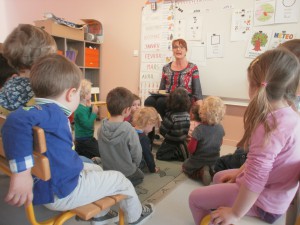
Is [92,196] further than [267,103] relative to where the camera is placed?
Yes

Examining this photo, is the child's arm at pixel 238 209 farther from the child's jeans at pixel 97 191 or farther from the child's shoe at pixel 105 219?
the child's shoe at pixel 105 219

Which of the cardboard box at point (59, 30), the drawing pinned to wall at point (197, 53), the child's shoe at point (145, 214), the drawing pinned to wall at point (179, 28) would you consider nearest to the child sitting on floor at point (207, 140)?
the child's shoe at point (145, 214)

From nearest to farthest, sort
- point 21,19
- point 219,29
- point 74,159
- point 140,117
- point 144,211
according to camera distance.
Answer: point 74,159 < point 144,211 < point 140,117 < point 219,29 < point 21,19

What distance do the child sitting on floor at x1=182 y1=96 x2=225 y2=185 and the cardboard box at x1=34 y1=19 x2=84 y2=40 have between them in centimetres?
256

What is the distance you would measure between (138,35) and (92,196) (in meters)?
A: 3.12

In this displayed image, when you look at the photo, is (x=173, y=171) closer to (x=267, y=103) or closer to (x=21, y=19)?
(x=267, y=103)

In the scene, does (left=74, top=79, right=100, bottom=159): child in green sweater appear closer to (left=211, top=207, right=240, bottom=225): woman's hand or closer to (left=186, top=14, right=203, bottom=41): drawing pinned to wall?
(left=211, top=207, right=240, bottom=225): woman's hand

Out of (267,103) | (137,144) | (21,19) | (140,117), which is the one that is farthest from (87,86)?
(21,19)

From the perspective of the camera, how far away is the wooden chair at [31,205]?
0.69 metres

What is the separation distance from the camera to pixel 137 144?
1607 mm

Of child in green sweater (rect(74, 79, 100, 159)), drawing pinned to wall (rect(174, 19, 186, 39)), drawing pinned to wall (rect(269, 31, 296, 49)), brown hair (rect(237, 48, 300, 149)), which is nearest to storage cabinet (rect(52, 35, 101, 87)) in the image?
drawing pinned to wall (rect(174, 19, 186, 39))

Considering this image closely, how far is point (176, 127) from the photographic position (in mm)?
2307

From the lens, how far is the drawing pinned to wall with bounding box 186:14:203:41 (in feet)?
10.1

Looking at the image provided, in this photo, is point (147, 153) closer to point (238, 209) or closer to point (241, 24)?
point (238, 209)
